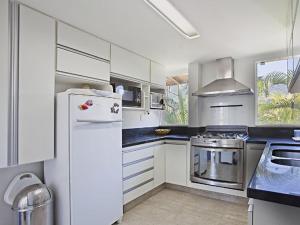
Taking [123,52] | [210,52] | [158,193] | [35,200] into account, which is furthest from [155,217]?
[210,52]

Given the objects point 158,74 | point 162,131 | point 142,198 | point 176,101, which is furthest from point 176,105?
point 142,198

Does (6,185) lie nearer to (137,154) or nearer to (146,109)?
(137,154)

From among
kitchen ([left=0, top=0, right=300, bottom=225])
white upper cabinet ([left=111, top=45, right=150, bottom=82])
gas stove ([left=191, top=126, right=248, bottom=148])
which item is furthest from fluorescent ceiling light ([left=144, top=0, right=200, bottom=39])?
gas stove ([left=191, top=126, right=248, bottom=148])

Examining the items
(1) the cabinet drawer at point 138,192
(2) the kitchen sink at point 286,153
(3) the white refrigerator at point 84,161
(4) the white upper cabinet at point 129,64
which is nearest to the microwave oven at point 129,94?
(4) the white upper cabinet at point 129,64

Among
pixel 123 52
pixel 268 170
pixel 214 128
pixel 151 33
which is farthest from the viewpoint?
pixel 214 128

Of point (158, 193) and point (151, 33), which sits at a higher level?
point (151, 33)

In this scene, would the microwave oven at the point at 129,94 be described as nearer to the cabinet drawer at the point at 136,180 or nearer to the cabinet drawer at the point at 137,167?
the cabinet drawer at the point at 137,167

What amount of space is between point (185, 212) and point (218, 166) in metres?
0.84

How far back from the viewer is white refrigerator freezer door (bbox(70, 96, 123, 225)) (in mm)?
1804

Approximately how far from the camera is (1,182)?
179 centimetres

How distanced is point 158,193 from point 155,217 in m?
0.76

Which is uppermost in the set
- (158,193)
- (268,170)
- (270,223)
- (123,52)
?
(123,52)

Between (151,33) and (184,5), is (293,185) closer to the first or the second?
(184,5)

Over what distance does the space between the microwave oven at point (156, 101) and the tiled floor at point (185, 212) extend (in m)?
1.52
